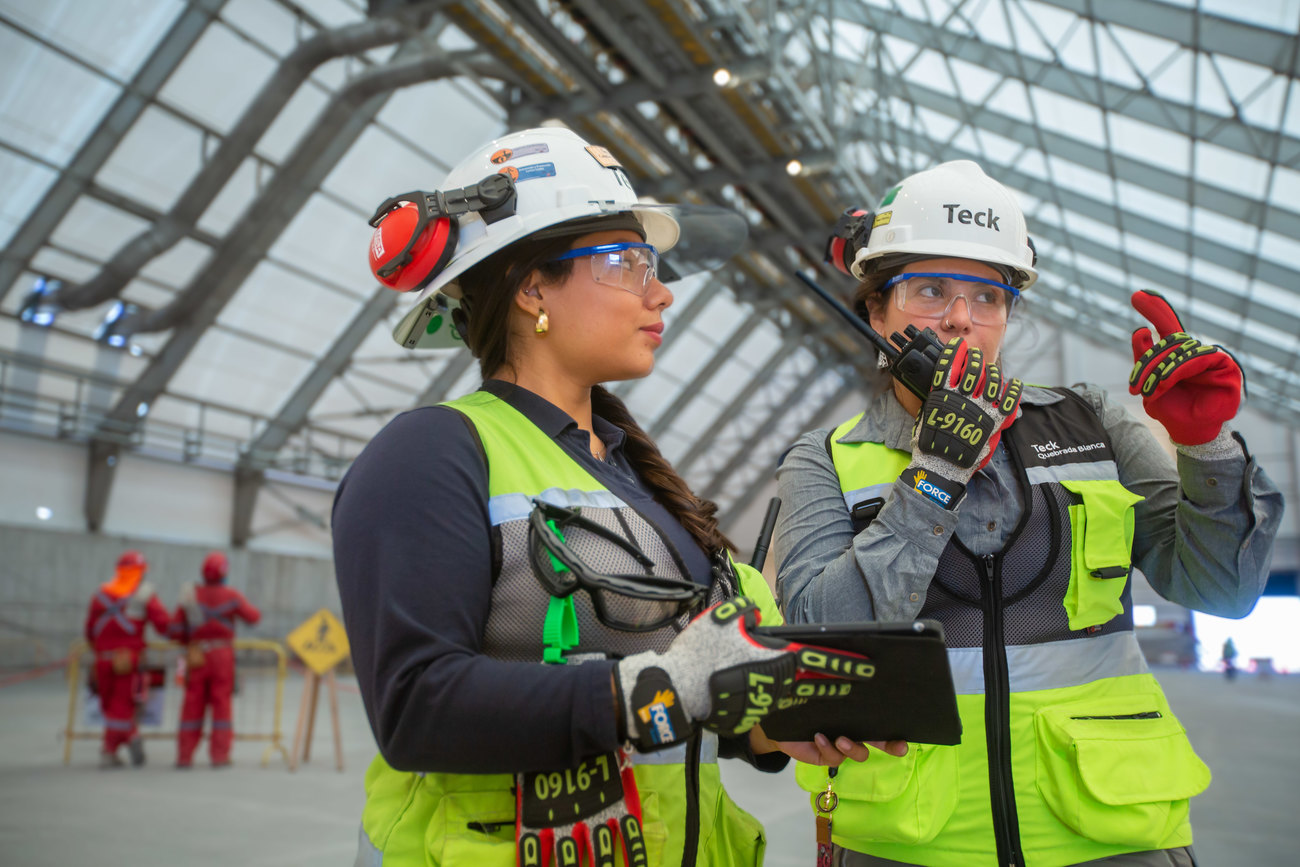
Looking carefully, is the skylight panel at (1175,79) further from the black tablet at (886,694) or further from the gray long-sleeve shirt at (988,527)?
the black tablet at (886,694)

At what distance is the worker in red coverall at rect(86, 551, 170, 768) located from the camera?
7.93 m

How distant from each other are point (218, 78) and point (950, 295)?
38.7ft

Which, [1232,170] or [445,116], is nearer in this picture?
[1232,170]

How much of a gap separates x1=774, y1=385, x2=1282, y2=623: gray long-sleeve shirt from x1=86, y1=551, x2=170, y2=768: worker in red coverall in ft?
25.8

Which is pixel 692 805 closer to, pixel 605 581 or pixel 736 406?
pixel 605 581

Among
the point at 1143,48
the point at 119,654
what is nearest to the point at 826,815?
the point at 119,654

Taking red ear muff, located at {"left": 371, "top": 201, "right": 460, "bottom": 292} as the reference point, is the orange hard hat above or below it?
below

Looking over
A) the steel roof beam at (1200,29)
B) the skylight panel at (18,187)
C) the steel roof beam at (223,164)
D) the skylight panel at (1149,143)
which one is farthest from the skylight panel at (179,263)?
the skylight panel at (1149,143)

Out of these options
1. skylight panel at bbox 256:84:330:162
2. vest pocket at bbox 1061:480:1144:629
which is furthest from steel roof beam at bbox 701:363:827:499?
vest pocket at bbox 1061:480:1144:629

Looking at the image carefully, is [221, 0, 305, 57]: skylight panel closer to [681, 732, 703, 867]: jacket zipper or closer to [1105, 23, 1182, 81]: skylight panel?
[1105, 23, 1182, 81]: skylight panel

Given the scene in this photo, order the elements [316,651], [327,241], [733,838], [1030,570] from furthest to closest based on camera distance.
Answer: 1. [327,241]
2. [316,651]
3. [1030,570]
4. [733,838]

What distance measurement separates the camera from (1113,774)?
1718 millimetres

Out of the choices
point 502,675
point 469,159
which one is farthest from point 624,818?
point 469,159

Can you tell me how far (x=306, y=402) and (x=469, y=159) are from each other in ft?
49.7
